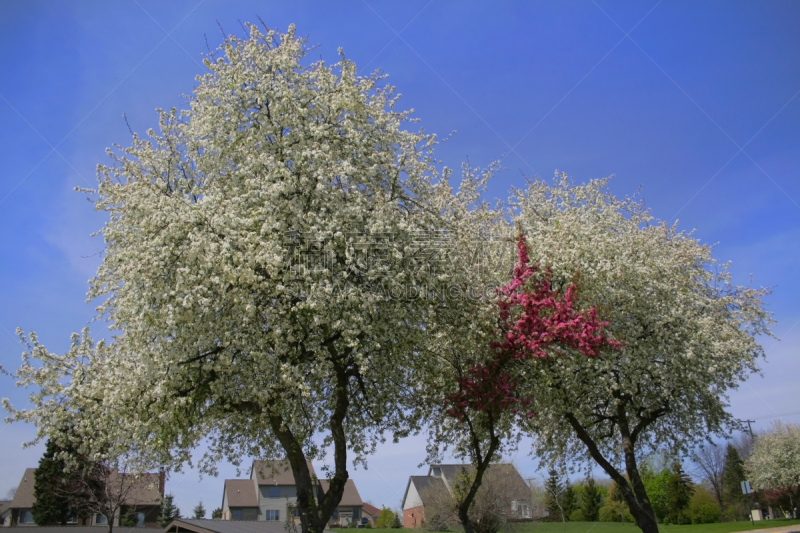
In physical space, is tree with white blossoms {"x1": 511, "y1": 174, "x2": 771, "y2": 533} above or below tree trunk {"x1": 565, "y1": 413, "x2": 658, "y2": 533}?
above

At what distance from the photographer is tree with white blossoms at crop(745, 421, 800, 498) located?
56.2m

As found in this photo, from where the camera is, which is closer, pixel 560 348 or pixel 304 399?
pixel 304 399

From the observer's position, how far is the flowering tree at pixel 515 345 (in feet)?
56.7

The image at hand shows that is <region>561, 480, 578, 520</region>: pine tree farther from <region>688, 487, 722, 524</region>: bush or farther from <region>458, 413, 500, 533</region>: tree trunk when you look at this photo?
<region>458, 413, 500, 533</region>: tree trunk

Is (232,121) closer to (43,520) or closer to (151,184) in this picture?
(151,184)

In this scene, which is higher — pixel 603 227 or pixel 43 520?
pixel 603 227

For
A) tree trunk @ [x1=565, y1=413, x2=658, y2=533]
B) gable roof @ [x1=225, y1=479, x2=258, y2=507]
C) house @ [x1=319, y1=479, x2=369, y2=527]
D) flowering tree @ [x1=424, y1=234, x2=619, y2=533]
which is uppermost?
flowering tree @ [x1=424, y1=234, x2=619, y2=533]

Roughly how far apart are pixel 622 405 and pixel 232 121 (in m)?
16.8

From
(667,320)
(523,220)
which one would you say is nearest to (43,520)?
(523,220)

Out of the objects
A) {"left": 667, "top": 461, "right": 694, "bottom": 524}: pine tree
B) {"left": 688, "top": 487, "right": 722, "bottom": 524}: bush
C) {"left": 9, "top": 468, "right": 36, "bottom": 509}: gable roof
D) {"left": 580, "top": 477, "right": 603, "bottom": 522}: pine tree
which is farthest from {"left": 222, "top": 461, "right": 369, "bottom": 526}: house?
{"left": 688, "top": 487, "right": 722, "bottom": 524}: bush

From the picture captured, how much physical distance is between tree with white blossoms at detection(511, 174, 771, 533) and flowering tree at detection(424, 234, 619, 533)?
0.66 metres

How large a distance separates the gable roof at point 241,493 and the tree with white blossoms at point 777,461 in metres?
59.4

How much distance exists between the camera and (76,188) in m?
16.5

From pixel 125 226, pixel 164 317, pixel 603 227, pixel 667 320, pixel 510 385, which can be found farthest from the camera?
pixel 603 227
